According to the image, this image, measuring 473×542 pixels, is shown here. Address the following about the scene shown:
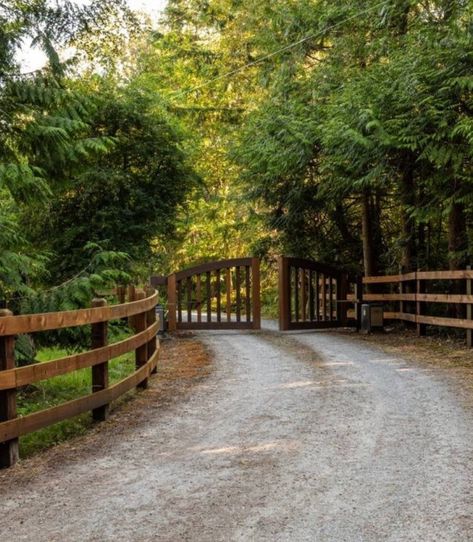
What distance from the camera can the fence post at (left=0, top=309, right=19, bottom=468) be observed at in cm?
454

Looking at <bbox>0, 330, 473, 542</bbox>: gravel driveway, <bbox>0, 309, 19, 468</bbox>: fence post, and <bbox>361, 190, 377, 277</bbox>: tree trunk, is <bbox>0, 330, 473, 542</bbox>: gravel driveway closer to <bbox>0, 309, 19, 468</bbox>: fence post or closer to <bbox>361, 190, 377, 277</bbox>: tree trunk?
<bbox>0, 309, 19, 468</bbox>: fence post

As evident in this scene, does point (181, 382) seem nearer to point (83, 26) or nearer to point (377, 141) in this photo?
point (83, 26)

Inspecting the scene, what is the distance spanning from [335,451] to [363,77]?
946 cm

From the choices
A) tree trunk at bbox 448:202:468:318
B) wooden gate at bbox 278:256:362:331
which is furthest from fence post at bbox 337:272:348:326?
tree trunk at bbox 448:202:468:318

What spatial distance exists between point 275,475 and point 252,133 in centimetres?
1257

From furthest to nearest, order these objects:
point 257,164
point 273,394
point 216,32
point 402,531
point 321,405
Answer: point 216,32
point 257,164
point 273,394
point 321,405
point 402,531

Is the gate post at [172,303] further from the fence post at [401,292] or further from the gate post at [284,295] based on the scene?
the fence post at [401,292]

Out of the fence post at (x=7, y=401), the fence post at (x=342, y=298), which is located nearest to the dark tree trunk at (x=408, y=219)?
the fence post at (x=342, y=298)

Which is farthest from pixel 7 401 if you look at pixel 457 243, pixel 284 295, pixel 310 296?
pixel 310 296

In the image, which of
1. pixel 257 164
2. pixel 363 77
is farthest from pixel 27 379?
pixel 257 164

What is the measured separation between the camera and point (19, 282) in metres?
6.81

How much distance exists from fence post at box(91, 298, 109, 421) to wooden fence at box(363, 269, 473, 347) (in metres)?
7.25

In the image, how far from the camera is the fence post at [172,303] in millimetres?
15352

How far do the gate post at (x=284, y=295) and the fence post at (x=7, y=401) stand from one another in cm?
1084
